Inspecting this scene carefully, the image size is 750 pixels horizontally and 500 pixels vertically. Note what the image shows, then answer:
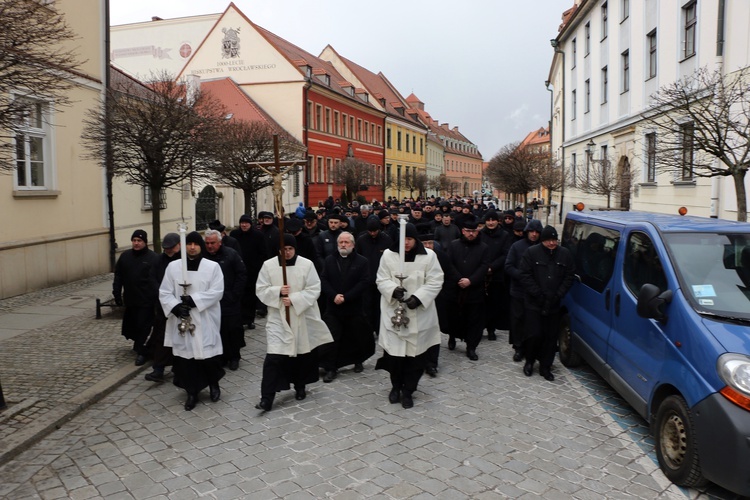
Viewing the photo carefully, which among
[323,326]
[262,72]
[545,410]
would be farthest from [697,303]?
[262,72]

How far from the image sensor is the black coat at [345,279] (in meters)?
7.10

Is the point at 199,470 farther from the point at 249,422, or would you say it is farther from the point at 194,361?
the point at 194,361

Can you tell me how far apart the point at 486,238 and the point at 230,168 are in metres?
10.5

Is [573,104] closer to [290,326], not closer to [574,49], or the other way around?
[574,49]

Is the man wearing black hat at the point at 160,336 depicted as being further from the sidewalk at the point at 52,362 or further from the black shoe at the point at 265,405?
the black shoe at the point at 265,405

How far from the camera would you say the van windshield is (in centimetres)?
448

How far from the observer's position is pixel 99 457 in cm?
498

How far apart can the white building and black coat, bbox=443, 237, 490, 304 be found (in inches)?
317

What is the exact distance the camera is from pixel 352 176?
37.1 meters

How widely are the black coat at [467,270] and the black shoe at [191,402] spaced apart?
3537mm

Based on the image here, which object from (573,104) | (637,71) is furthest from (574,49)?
(637,71)

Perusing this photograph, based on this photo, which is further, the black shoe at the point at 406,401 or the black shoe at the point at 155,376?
the black shoe at the point at 155,376

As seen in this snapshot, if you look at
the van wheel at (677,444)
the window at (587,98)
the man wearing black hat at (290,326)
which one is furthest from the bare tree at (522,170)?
the van wheel at (677,444)

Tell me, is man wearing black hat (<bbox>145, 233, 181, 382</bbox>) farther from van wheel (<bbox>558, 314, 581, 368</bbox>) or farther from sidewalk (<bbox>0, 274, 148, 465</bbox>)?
van wheel (<bbox>558, 314, 581, 368</bbox>)
